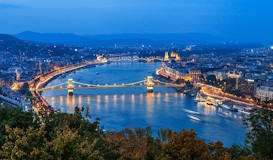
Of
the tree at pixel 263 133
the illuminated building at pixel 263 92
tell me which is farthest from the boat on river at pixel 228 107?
the tree at pixel 263 133

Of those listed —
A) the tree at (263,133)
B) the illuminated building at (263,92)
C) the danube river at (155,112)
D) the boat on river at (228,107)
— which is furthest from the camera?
the illuminated building at (263,92)

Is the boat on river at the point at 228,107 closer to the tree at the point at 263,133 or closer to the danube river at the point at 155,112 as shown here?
the danube river at the point at 155,112


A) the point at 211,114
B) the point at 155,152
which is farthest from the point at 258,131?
the point at 211,114

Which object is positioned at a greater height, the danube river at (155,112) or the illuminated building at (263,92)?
the illuminated building at (263,92)

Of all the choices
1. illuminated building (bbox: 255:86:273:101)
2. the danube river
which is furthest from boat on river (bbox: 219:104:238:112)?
illuminated building (bbox: 255:86:273:101)

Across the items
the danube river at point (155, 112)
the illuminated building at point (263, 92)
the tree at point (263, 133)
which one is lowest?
the danube river at point (155, 112)

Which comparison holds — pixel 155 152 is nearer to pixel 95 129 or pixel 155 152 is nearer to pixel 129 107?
pixel 95 129

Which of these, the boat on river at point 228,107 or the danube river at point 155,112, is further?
the boat on river at point 228,107

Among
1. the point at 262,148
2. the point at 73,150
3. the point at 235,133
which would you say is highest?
the point at 73,150

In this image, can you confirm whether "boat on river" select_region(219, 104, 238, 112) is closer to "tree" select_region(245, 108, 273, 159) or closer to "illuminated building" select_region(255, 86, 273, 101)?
"illuminated building" select_region(255, 86, 273, 101)

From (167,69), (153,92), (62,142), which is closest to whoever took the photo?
(62,142)

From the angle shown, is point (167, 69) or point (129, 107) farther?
point (167, 69)
